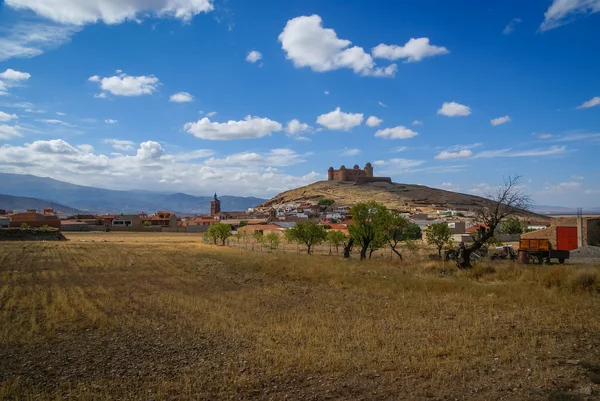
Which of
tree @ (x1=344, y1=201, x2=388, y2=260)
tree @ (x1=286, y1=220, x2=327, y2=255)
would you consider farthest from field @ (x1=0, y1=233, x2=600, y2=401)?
tree @ (x1=286, y1=220, x2=327, y2=255)

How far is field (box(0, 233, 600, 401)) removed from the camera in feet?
24.6

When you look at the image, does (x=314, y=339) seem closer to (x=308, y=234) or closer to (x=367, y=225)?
(x=367, y=225)

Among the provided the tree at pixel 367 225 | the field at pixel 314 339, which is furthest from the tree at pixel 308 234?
the field at pixel 314 339

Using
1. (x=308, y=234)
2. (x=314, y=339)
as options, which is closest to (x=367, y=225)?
(x=308, y=234)

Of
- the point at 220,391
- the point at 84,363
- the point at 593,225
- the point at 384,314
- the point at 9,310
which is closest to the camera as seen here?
the point at 220,391

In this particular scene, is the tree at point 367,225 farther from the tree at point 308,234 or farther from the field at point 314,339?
the field at point 314,339

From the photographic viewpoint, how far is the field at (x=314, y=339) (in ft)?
24.6

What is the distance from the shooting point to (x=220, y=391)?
24.7 feet

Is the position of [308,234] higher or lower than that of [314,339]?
higher

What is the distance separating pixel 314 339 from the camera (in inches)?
421

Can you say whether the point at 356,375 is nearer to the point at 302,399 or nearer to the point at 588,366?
the point at 302,399

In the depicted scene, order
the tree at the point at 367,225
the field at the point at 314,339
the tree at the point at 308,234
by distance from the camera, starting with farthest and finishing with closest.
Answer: the tree at the point at 308,234 < the tree at the point at 367,225 < the field at the point at 314,339

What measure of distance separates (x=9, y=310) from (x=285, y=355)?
11.9 m

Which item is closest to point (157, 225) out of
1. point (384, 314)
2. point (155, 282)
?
point (155, 282)
